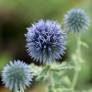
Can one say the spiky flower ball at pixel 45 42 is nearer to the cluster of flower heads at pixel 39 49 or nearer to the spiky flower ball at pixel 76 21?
the cluster of flower heads at pixel 39 49

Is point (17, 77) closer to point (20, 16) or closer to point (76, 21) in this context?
point (76, 21)

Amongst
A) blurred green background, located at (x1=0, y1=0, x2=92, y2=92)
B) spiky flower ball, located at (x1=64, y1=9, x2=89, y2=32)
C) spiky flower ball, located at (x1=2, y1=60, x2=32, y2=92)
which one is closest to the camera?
spiky flower ball, located at (x1=2, y1=60, x2=32, y2=92)

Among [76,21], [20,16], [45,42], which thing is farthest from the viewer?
[20,16]

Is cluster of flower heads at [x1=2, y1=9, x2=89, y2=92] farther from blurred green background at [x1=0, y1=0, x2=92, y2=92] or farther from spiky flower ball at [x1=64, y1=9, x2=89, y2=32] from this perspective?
blurred green background at [x1=0, y1=0, x2=92, y2=92]

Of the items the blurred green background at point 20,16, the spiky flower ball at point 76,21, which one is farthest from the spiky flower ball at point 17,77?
the blurred green background at point 20,16

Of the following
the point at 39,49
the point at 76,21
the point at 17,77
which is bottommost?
the point at 17,77

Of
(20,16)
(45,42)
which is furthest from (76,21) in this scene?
(20,16)

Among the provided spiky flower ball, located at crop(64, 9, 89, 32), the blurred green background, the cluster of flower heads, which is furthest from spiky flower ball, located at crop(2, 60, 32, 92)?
the blurred green background

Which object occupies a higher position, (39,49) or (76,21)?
(76,21)
